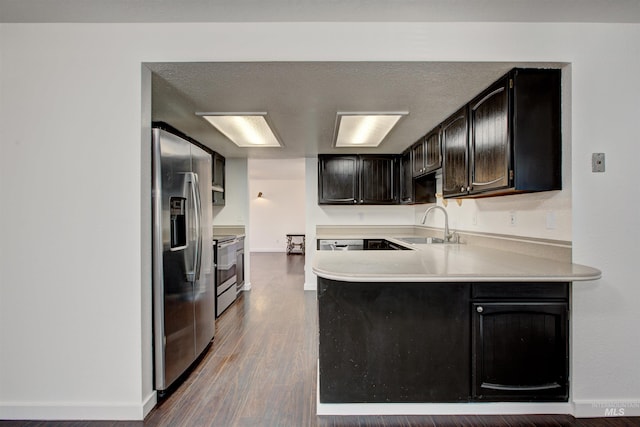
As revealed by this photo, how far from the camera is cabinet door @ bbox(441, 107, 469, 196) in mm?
2526

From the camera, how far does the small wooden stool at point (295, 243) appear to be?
9.84 metres

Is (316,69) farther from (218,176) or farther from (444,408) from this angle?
(218,176)

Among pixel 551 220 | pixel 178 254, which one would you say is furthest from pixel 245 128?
pixel 551 220

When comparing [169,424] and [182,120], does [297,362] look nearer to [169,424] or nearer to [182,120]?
[169,424]

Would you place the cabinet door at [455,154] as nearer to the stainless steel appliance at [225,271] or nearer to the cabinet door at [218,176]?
the stainless steel appliance at [225,271]

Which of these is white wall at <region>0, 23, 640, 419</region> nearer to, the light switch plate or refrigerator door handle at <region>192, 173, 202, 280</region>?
the light switch plate

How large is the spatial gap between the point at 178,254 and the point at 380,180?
10.5 ft

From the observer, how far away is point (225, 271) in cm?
393

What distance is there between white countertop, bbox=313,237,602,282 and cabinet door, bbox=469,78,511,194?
0.51 meters

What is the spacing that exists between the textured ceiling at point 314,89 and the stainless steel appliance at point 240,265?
1.96 meters

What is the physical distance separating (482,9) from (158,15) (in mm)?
1824

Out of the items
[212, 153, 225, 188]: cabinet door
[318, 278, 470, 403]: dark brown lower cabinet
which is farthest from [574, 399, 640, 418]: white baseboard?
[212, 153, 225, 188]: cabinet door

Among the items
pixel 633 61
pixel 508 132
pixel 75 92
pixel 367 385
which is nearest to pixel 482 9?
pixel 508 132

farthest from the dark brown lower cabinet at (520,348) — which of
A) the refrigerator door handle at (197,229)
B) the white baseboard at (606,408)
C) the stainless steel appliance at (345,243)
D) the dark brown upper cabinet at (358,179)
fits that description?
the dark brown upper cabinet at (358,179)
